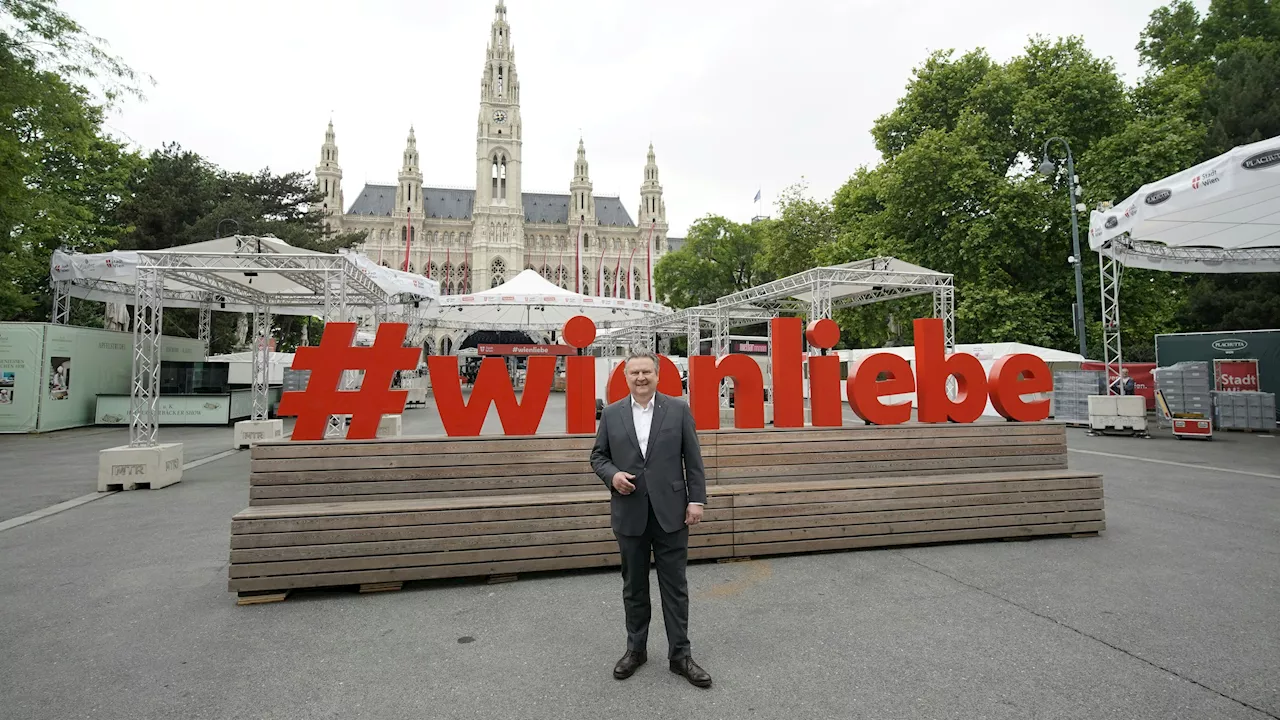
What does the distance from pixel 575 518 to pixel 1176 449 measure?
14.3 meters

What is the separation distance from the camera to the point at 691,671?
3225mm

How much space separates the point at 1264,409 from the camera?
51.3 ft

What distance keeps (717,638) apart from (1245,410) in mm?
19768

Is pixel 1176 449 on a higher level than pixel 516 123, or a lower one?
lower

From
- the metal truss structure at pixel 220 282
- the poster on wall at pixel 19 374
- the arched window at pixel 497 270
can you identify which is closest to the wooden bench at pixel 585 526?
the metal truss structure at pixel 220 282

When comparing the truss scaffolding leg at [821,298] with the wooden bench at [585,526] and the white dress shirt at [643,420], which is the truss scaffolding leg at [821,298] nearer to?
the wooden bench at [585,526]

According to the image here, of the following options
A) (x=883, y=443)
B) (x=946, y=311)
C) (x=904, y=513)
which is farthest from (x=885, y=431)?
(x=946, y=311)

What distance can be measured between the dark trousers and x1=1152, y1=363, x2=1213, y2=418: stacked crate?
59.4ft

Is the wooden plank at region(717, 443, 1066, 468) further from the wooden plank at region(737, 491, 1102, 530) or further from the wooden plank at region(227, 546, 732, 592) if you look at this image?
the wooden plank at region(227, 546, 732, 592)

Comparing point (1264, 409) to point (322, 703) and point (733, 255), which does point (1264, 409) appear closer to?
point (322, 703)

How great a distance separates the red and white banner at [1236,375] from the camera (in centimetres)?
1656

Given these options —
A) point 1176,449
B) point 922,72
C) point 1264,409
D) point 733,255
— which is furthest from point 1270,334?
point 733,255

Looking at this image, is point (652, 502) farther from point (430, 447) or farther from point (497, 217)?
point (497, 217)

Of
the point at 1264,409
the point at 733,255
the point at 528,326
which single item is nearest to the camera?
the point at 1264,409
